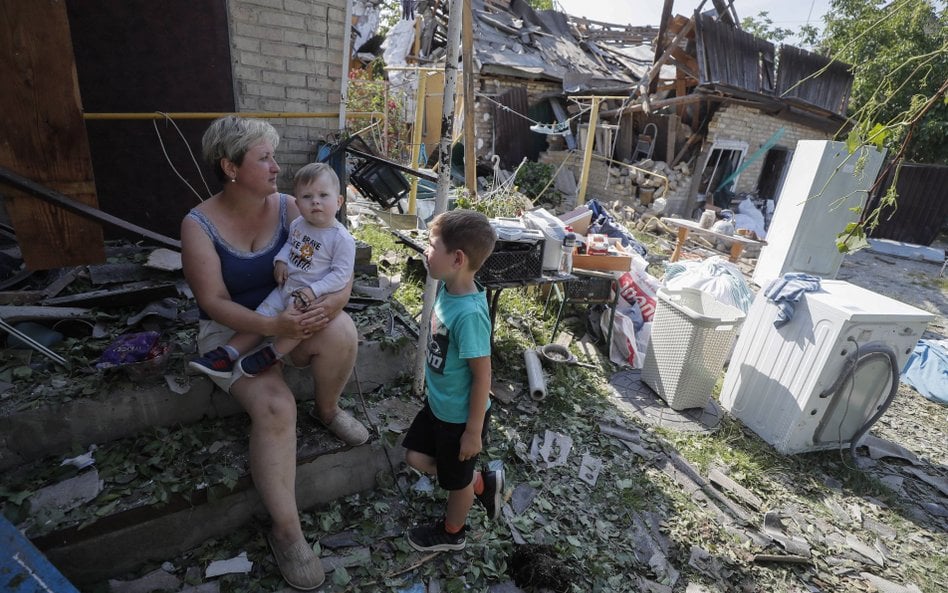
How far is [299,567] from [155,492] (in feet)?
2.37

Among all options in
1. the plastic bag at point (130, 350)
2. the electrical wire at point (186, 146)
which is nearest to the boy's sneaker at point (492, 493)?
the plastic bag at point (130, 350)

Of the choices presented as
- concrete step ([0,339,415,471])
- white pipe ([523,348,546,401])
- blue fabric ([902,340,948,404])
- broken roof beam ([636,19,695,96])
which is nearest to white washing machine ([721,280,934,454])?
white pipe ([523,348,546,401])

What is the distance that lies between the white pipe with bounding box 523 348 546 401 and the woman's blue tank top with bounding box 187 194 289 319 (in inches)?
93.7

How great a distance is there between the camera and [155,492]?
202 centimetres

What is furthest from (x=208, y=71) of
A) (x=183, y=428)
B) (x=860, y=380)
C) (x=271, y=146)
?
(x=860, y=380)

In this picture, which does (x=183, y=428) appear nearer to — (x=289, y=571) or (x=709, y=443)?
(x=289, y=571)

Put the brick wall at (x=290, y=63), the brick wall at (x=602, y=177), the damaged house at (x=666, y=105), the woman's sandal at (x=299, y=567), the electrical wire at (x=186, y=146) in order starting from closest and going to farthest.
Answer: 1. the woman's sandal at (x=299, y=567)
2. the electrical wire at (x=186, y=146)
3. the brick wall at (x=290, y=63)
4. the damaged house at (x=666, y=105)
5. the brick wall at (x=602, y=177)

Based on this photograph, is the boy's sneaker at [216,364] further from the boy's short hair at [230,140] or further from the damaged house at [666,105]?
the damaged house at [666,105]

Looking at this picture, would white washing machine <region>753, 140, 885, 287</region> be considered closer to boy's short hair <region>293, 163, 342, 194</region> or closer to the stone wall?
the stone wall

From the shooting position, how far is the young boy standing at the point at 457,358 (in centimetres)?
203

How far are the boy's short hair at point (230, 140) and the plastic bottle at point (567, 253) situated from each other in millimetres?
3008

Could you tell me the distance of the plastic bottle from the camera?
4492 mm

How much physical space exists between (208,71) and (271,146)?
204 centimetres

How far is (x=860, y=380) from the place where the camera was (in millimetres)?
3760
